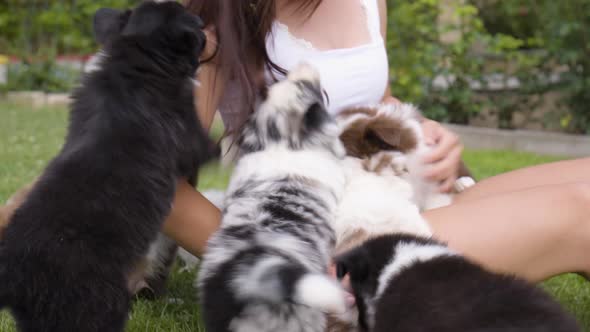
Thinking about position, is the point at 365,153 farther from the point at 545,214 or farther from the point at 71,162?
the point at 71,162

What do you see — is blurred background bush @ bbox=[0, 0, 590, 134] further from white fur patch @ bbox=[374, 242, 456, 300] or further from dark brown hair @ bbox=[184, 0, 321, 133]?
white fur patch @ bbox=[374, 242, 456, 300]

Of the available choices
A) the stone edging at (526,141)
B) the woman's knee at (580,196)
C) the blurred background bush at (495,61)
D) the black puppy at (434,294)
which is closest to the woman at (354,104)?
the woman's knee at (580,196)

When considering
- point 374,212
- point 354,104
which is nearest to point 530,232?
point 374,212

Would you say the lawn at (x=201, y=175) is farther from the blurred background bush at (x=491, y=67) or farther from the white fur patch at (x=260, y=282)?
the blurred background bush at (x=491, y=67)

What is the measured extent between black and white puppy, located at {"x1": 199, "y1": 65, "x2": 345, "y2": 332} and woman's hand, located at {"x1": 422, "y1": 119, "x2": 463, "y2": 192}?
60cm

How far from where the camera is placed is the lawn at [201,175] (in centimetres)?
307

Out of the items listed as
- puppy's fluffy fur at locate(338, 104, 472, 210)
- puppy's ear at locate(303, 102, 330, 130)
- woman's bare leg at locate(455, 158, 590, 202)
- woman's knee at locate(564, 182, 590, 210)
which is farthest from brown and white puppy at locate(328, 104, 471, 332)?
woman's knee at locate(564, 182, 590, 210)

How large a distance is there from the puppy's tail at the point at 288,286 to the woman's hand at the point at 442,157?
121 centimetres

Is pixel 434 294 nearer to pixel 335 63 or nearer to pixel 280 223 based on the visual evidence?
pixel 280 223

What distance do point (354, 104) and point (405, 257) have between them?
1.15 metres

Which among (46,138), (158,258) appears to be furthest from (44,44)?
(158,258)

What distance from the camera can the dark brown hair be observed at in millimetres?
2955

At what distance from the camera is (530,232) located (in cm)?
263

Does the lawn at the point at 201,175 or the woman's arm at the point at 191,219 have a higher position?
the woman's arm at the point at 191,219
